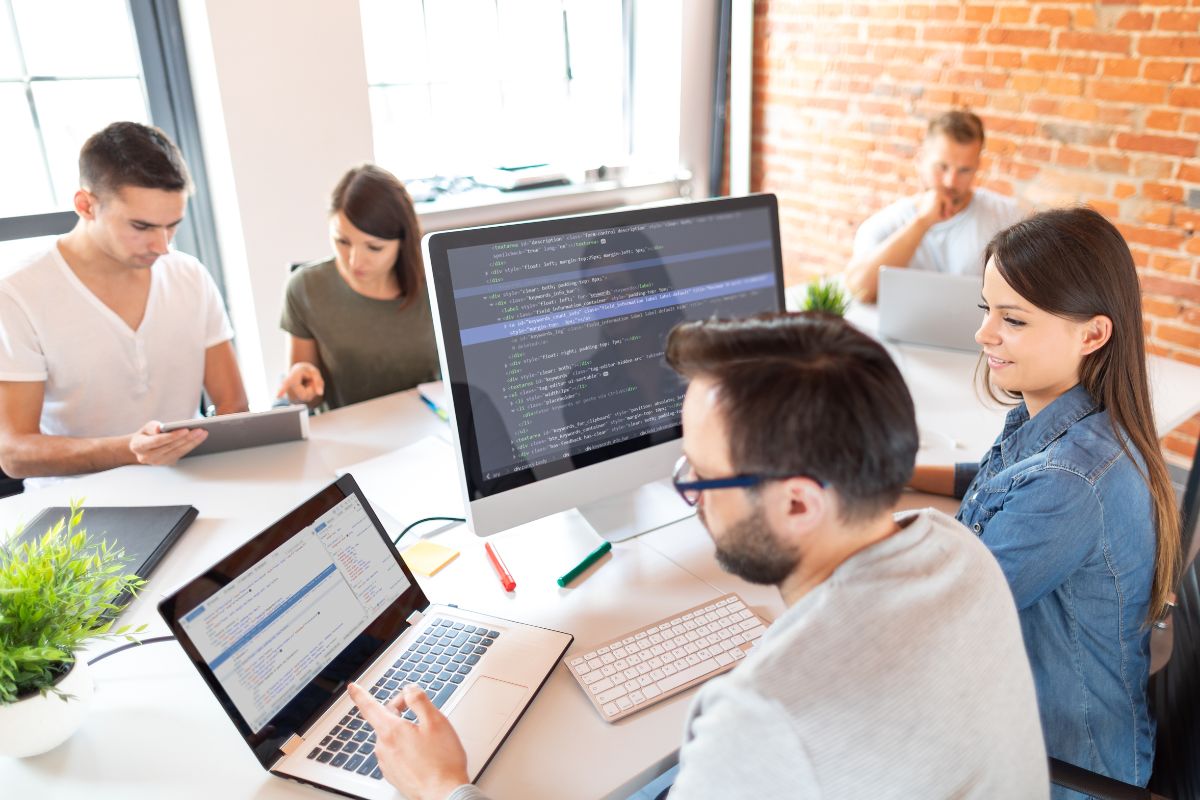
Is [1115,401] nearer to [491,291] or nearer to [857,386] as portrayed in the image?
[857,386]

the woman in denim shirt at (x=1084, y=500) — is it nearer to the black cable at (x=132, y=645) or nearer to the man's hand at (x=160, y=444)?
the black cable at (x=132, y=645)

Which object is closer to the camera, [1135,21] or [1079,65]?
[1135,21]

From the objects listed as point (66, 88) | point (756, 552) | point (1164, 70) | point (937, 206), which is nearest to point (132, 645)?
point (756, 552)

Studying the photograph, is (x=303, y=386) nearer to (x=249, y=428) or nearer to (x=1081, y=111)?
(x=249, y=428)

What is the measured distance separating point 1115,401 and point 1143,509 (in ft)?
0.52

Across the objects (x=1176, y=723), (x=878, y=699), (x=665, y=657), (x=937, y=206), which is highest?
(x=937, y=206)

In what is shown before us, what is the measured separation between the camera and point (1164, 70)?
8.79 ft

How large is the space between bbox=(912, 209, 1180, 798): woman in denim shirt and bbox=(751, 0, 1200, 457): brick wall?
4.54ft

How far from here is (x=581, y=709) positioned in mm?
1037

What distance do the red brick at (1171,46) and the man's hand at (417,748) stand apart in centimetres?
299

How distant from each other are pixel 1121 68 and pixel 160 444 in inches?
121

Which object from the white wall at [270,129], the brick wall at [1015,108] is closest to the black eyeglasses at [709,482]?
the brick wall at [1015,108]

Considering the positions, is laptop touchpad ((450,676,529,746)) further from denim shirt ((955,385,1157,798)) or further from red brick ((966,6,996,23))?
red brick ((966,6,996,23))

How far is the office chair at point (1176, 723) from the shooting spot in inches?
41.5
